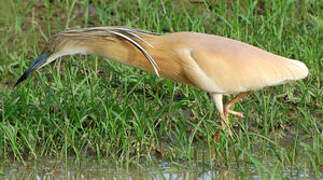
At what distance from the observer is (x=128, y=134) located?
6.07 m

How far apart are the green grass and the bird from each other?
0.33 m

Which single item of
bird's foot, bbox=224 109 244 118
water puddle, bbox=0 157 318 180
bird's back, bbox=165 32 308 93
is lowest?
water puddle, bbox=0 157 318 180

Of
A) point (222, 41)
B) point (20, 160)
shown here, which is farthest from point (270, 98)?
point (20, 160)

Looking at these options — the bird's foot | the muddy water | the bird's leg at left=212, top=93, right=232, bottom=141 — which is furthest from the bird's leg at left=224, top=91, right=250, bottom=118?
the muddy water

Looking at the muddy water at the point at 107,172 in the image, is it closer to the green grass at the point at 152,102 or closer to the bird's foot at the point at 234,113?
the green grass at the point at 152,102

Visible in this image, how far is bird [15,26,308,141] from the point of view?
5477 mm

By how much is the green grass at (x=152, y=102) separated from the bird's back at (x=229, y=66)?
0.32m

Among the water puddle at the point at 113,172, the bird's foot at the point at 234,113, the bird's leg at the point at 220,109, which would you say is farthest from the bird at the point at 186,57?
the water puddle at the point at 113,172

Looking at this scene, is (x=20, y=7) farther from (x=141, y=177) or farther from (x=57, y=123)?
(x=141, y=177)

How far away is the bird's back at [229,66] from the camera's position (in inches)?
219

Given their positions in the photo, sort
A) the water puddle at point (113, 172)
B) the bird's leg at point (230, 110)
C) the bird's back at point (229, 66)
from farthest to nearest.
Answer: the bird's leg at point (230, 110)
the bird's back at point (229, 66)
the water puddle at point (113, 172)

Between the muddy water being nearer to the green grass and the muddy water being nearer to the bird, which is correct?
the green grass

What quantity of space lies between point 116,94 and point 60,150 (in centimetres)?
96

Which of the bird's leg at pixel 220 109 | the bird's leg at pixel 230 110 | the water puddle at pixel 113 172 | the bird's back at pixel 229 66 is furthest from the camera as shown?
the bird's leg at pixel 230 110
